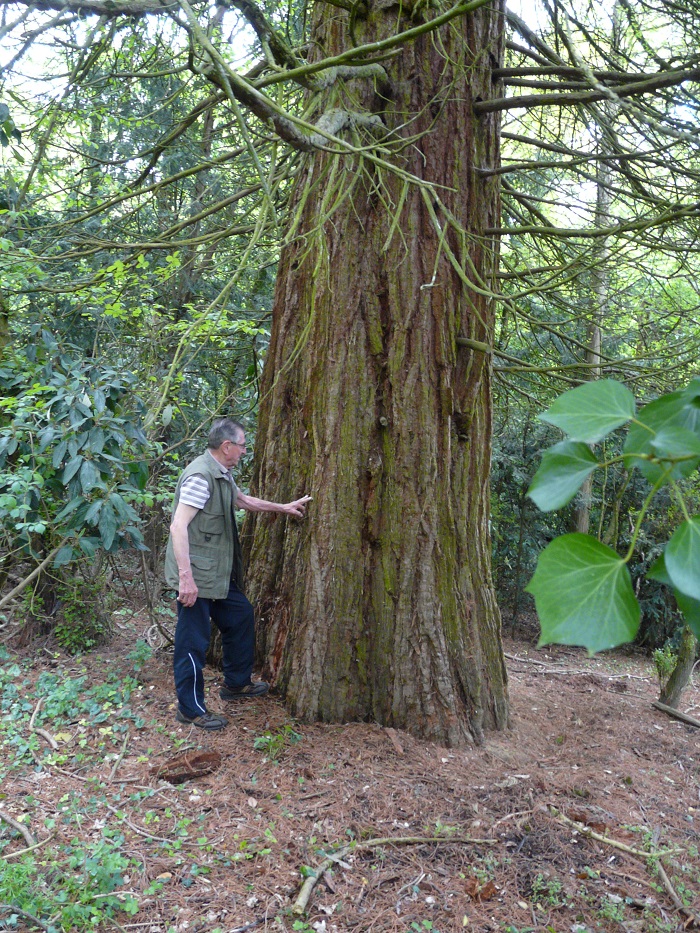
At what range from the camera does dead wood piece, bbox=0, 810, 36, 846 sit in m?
3.29

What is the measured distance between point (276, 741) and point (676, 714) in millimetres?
3116

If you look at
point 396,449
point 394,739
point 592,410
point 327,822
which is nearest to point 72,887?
point 327,822

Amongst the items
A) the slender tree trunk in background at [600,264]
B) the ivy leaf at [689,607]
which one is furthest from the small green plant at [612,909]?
the ivy leaf at [689,607]

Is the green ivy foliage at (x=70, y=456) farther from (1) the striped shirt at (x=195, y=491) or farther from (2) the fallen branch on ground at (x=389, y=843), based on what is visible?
(2) the fallen branch on ground at (x=389, y=843)

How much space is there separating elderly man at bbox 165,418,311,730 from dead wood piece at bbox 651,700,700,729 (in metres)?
3.05

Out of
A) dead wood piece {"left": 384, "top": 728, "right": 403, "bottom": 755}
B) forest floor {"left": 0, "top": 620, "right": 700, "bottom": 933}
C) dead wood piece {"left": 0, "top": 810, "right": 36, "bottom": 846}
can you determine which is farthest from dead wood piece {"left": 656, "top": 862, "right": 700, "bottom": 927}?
dead wood piece {"left": 0, "top": 810, "right": 36, "bottom": 846}

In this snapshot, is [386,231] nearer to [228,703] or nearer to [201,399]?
[228,703]

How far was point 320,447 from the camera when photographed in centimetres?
435

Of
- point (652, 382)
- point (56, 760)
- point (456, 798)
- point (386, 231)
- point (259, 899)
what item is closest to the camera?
point (259, 899)

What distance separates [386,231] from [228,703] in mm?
3049

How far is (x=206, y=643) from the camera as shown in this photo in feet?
14.8

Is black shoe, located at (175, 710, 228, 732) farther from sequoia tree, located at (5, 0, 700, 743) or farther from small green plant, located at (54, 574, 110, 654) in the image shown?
small green plant, located at (54, 574, 110, 654)

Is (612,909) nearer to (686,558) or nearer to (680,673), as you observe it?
(680,673)

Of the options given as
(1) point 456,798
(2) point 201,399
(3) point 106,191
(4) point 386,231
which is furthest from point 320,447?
(3) point 106,191
